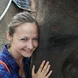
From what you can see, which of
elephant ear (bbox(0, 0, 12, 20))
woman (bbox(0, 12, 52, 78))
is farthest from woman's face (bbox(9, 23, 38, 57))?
elephant ear (bbox(0, 0, 12, 20))

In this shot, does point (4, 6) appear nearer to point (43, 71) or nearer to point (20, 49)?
point (20, 49)

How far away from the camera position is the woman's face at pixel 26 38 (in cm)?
196

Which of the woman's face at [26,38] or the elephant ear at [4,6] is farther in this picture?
the elephant ear at [4,6]

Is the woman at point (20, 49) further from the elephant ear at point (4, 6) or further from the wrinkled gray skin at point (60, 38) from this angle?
the elephant ear at point (4, 6)

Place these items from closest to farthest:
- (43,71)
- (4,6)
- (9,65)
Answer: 1. (43,71)
2. (9,65)
3. (4,6)

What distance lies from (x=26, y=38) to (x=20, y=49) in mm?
100

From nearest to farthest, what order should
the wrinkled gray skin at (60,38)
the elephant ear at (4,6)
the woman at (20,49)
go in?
the wrinkled gray skin at (60,38)
the woman at (20,49)
the elephant ear at (4,6)

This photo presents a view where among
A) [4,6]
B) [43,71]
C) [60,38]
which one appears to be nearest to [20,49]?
[43,71]

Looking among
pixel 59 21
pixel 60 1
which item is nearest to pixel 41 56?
pixel 59 21

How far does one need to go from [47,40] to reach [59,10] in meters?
0.21

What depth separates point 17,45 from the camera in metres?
2.03

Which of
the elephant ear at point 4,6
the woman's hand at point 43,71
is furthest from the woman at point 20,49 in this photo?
the elephant ear at point 4,6

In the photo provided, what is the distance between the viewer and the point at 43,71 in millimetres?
1921

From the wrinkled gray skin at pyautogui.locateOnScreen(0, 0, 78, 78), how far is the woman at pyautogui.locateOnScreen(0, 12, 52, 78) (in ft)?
0.21
